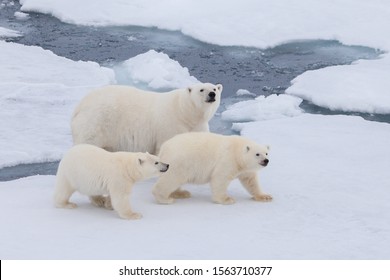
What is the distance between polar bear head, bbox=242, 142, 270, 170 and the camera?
5852 millimetres

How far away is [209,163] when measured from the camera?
233 inches

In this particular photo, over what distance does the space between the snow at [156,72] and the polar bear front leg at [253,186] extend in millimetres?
3843

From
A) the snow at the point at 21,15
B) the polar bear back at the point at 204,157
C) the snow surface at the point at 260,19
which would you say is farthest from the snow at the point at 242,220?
the snow at the point at 21,15

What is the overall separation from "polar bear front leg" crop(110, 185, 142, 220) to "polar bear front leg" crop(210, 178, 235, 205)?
2.28 ft

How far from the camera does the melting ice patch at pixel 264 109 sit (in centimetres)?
887

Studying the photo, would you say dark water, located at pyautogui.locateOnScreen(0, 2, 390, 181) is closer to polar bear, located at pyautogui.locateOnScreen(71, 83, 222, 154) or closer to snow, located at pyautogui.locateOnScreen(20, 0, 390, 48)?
snow, located at pyautogui.locateOnScreen(20, 0, 390, 48)

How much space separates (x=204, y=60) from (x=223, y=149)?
206 inches

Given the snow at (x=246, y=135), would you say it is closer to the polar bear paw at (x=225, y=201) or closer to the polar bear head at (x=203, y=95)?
the polar bear paw at (x=225, y=201)

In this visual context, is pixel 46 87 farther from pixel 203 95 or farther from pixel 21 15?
pixel 21 15

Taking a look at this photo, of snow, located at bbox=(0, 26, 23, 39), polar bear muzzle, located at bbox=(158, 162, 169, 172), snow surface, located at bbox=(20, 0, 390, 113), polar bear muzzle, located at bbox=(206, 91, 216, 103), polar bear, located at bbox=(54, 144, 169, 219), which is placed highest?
snow surface, located at bbox=(20, 0, 390, 113)

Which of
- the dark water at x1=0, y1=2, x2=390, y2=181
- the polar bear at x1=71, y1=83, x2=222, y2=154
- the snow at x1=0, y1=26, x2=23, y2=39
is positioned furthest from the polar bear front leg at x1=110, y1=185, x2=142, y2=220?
the snow at x1=0, y1=26, x2=23, y2=39

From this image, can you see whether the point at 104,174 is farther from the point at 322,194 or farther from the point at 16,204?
the point at 322,194

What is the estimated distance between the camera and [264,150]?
5.93m

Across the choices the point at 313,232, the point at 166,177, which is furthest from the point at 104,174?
the point at 313,232
